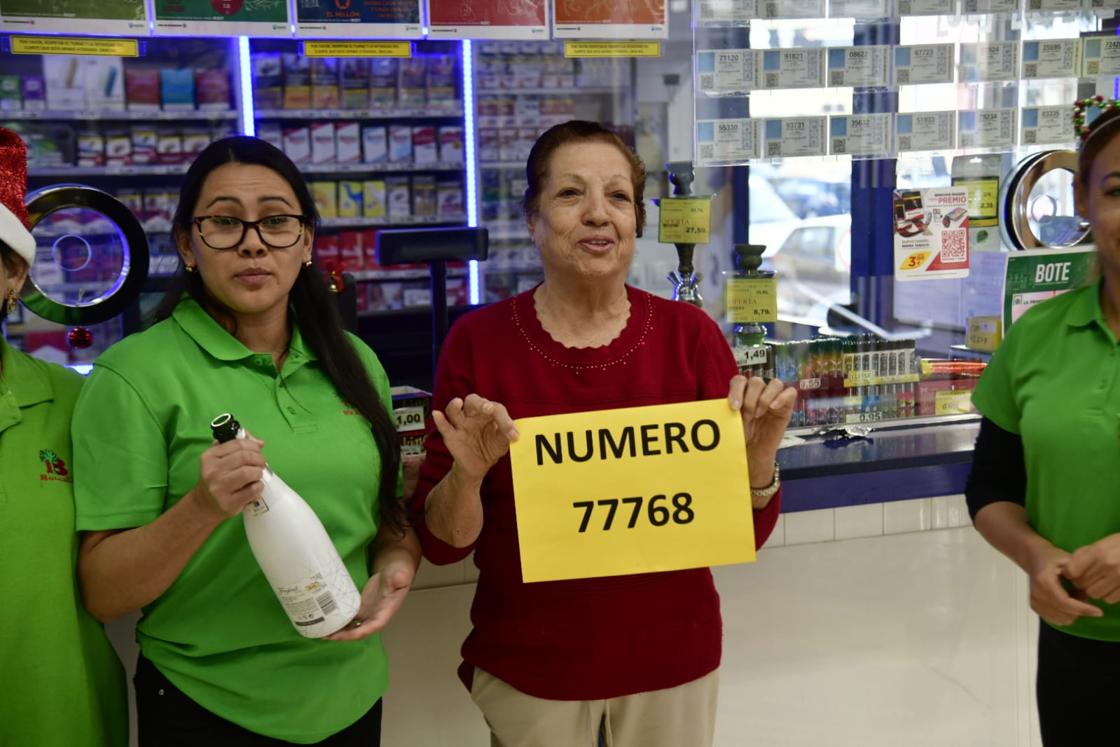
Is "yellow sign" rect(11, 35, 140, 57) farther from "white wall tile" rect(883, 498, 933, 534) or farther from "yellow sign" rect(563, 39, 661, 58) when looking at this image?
"white wall tile" rect(883, 498, 933, 534)

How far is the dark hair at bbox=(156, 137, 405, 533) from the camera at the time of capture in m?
1.95

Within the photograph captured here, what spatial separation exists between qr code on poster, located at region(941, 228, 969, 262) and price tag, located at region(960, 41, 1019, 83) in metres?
0.49

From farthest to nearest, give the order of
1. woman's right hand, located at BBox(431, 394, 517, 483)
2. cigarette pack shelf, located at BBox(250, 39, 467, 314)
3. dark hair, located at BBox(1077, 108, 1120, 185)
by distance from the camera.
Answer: cigarette pack shelf, located at BBox(250, 39, 467, 314), dark hair, located at BBox(1077, 108, 1120, 185), woman's right hand, located at BBox(431, 394, 517, 483)

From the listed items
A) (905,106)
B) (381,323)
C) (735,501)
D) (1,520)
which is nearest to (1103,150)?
(735,501)

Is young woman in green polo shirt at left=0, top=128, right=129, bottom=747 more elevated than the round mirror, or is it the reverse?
the round mirror

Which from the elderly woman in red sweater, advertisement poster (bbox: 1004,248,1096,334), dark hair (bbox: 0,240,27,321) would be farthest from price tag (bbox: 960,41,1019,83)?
dark hair (bbox: 0,240,27,321)

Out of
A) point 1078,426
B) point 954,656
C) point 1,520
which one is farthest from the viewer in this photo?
point 954,656

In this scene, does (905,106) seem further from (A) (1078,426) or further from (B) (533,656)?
(B) (533,656)

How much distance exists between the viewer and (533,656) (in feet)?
6.88

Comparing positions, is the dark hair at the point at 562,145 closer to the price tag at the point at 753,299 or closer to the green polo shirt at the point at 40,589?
the green polo shirt at the point at 40,589

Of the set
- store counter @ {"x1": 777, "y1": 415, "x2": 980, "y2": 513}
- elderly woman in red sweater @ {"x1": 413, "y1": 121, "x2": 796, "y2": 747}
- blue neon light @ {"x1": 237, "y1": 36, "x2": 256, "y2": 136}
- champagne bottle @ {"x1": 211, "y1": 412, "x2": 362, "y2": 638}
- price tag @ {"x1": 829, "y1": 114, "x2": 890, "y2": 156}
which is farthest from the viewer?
blue neon light @ {"x1": 237, "y1": 36, "x2": 256, "y2": 136}

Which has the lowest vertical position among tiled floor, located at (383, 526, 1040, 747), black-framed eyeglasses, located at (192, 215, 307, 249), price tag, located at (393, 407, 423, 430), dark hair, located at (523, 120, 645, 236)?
tiled floor, located at (383, 526, 1040, 747)

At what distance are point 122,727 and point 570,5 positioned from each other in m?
2.38

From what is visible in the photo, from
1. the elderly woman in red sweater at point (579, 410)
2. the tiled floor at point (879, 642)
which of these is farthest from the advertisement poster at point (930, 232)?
the elderly woman in red sweater at point (579, 410)
